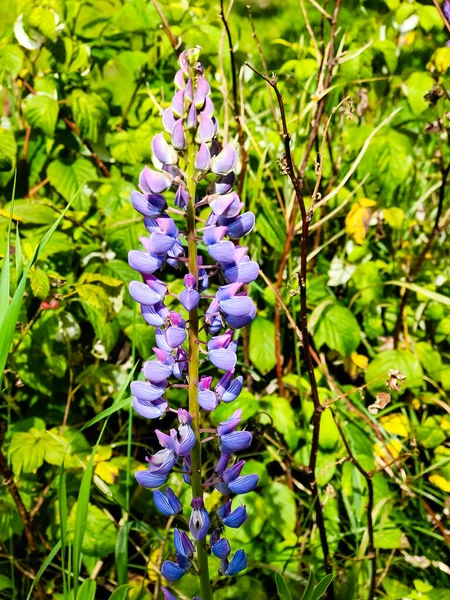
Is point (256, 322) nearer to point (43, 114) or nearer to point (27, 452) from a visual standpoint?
point (27, 452)

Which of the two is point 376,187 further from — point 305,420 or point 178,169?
point 178,169

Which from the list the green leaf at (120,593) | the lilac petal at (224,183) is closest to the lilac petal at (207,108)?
the lilac petal at (224,183)

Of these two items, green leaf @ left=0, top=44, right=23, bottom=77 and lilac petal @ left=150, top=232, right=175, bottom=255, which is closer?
lilac petal @ left=150, top=232, right=175, bottom=255

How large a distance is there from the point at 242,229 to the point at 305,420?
1066mm

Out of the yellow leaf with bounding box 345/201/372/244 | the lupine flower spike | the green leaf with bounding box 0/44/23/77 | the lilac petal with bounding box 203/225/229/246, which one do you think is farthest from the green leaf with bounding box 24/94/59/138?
the lilac petal with bounding box 203/225/229/246

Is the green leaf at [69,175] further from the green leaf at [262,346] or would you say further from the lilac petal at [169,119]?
the lilac petal at [169,119]

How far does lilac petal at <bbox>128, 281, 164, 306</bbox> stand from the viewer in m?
1.12

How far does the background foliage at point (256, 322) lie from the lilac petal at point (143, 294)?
532 millimetres

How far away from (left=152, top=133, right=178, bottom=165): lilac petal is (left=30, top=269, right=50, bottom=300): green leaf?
70 centimetres

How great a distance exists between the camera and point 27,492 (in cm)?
189

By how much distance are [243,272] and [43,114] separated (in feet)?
4.41

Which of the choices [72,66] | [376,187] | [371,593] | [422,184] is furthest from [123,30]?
[371,593]

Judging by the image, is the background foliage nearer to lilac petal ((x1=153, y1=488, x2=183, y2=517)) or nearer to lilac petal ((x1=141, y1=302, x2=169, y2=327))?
lilac petal ((x1=153, y1=488, x2=183, y2=517))

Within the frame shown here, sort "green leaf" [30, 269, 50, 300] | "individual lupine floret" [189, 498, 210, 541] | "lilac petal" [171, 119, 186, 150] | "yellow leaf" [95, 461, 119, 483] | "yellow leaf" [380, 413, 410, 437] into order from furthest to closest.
Result: "yellow leaf" [380, 413, 410, 437]
"yellow leaf" [95, 461, 119, 483]
"green leaf" [30, 269, 50, 300]
"individual lupine floret" [189, 498, 210, 541]
"lilac petal" [171, 119, 186, 150]
